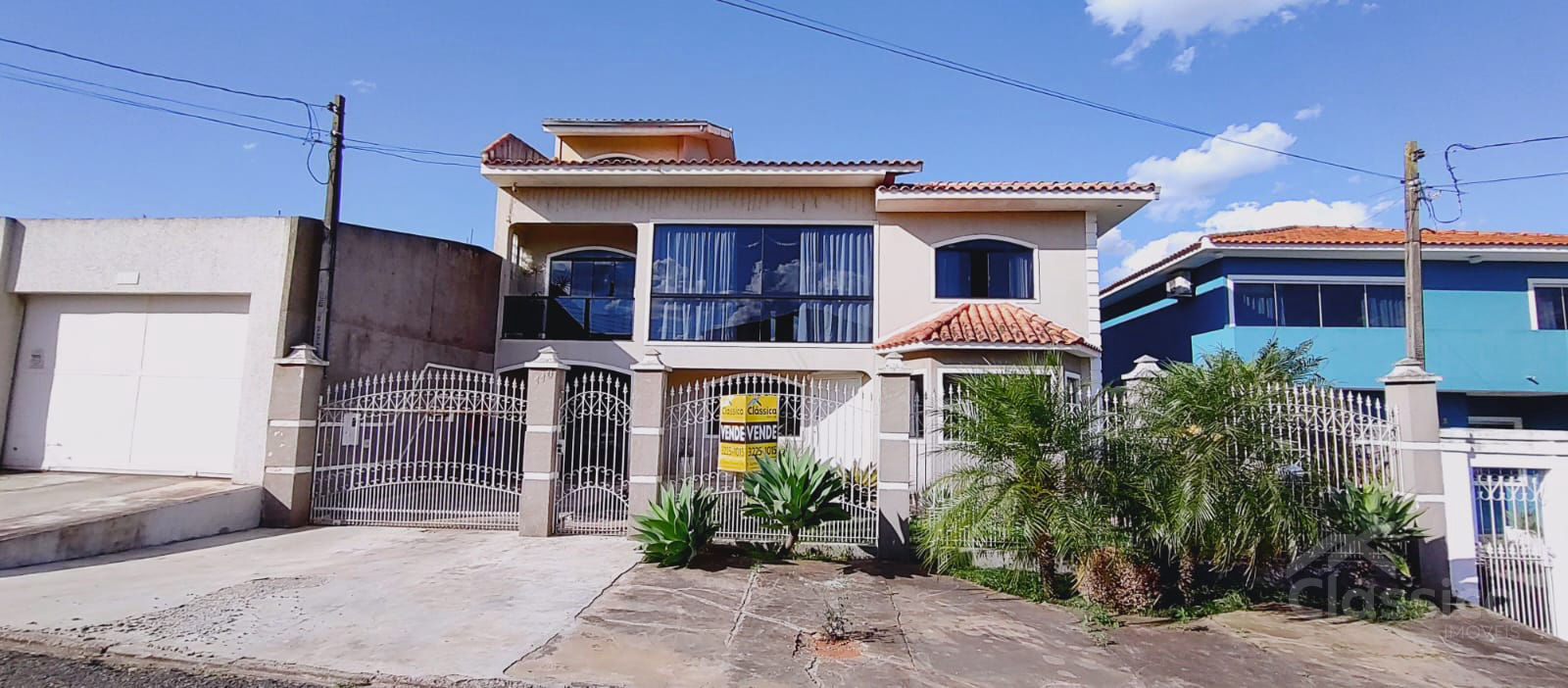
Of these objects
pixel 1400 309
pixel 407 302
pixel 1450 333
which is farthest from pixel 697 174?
pixel 1450 333

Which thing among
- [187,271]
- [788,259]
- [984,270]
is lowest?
[187,271]

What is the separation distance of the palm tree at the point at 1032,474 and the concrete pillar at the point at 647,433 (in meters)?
3.41

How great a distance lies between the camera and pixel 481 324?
13070mm

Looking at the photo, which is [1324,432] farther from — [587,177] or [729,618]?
[587,177]

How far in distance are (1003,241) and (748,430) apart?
273 inches

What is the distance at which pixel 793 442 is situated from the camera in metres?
8.71

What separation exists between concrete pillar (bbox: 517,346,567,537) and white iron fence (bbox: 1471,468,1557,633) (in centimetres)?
981

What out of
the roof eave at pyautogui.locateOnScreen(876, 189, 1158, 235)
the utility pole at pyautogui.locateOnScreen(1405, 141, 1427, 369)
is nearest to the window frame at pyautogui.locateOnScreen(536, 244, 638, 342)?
the roof eave at pyautogui.locateOnScreen(876, 189, 1158, 235)

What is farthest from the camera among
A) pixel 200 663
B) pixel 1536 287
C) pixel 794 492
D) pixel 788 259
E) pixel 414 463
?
pixel 1536 287

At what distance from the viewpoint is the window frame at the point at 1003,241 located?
1270cm

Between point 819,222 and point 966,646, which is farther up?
point 819,222

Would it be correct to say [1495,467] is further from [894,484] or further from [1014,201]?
[1014,201]

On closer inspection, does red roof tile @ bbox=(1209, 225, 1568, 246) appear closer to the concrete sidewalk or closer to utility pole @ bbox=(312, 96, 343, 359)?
the concrete sidewalk

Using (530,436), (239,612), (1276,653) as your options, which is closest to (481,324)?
(530,436)
